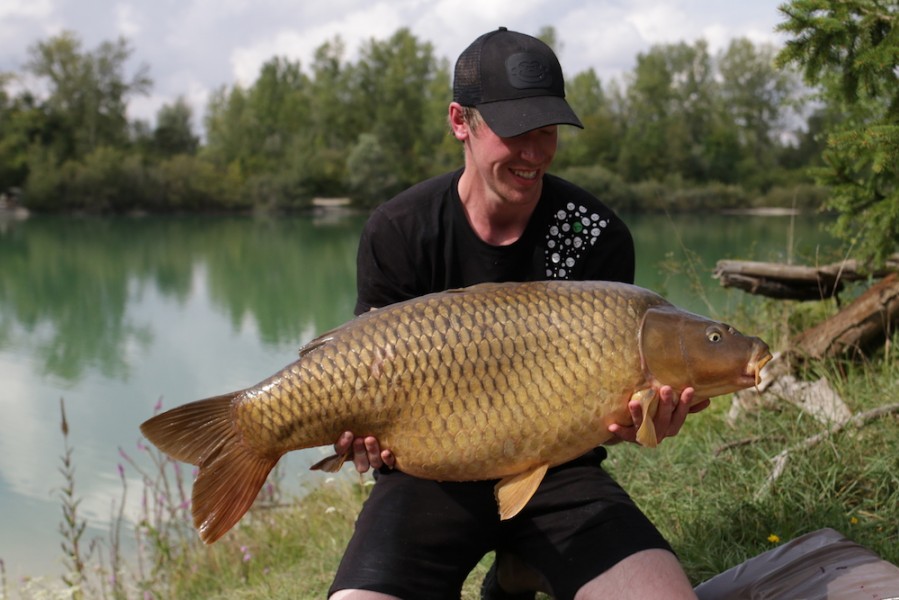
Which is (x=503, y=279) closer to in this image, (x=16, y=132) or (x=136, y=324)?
(x=136, y=324)

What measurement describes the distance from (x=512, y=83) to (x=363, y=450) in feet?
2.35

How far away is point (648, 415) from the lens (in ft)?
4.62

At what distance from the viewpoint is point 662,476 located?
2439mm

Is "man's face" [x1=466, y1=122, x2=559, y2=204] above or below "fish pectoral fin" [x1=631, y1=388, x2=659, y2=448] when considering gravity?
above

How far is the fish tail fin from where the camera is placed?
1485mm

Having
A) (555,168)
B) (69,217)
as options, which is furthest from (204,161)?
(555,168)

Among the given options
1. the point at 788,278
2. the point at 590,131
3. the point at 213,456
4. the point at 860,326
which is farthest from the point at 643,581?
the point at 590,131

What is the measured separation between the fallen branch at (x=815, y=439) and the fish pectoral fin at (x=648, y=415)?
0.89 meters

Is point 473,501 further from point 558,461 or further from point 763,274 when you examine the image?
point 763,274

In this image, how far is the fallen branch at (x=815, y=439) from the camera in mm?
2178

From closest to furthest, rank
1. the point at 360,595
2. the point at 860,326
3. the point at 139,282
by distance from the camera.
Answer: the point at 360,595 → the point at 860,326 → the point at 139,282

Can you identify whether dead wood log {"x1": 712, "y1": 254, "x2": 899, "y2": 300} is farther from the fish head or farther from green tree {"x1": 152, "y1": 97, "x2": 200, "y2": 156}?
green tree {"x1": 152, "y1": 97, "x2": 200, "y2": 156}

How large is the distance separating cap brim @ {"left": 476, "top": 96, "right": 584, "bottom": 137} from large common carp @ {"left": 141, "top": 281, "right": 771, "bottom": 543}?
312 mm

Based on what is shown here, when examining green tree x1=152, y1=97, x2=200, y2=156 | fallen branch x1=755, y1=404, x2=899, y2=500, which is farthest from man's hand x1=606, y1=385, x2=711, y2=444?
green tree x1=152, y1=97, x2=200, y2=156
